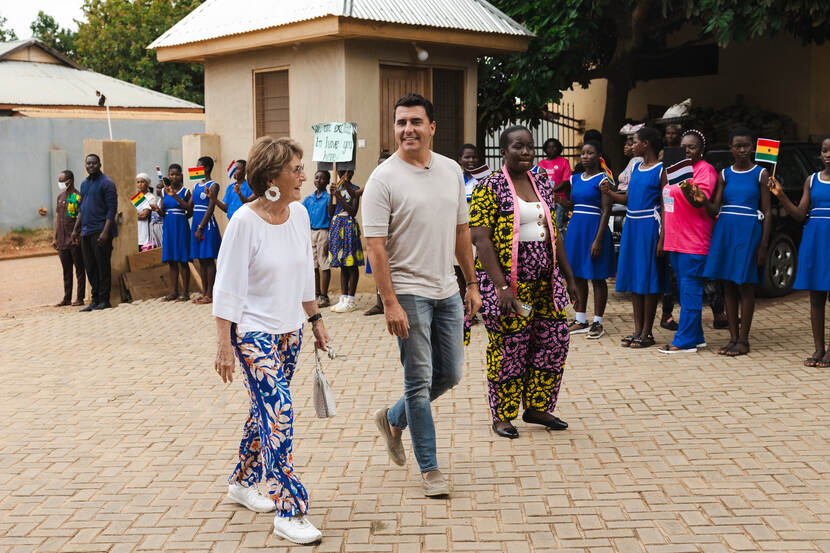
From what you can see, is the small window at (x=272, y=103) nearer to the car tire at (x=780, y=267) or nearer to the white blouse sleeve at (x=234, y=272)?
the car tire at (x=780, y=267)

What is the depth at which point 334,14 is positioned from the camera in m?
12.2

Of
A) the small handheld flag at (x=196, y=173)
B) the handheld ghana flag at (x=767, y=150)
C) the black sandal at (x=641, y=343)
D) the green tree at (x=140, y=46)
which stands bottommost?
the black sandal at (x=641, y=343)

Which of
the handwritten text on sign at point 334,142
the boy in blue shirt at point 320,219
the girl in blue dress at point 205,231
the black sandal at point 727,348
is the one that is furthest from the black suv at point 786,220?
the girl in blue dress at point 205,231

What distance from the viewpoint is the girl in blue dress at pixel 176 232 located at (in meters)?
12.6

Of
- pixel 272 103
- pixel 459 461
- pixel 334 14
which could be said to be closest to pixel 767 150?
pixel 459 461

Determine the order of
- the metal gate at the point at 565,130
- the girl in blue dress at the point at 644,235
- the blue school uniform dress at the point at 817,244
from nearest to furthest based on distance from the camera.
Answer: the blue school uniform dress at the point at 817,244, the girl in blue dress at the point at 644,235, the metal gate at the point at 565,130

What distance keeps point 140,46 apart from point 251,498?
110ft

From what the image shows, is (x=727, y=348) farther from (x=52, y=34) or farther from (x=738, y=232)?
(x=52, y=34)

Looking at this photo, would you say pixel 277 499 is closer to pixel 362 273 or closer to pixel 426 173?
pixel 426 173

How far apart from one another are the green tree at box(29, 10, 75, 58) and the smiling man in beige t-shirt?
43.8 meters

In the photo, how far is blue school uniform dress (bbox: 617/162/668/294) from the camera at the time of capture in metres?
8.65

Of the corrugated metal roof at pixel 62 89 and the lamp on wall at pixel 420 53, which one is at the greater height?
the corrugated metal roof at pixel 62 89

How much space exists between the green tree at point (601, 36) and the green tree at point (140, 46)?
71.0 feet

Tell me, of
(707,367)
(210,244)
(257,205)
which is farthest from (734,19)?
(257,205)
